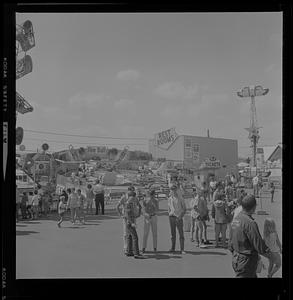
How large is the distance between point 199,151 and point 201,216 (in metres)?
0.45

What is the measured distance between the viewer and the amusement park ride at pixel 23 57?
3.03 metres

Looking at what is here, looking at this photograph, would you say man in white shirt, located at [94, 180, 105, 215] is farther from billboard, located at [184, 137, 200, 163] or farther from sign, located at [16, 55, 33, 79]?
sign, located at [16, 55, 33, 79]

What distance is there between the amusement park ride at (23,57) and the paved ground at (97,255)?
67cm

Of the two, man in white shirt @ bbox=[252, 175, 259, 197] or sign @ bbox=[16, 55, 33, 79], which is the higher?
sign @ bbox=[16, 55, 33, 79]

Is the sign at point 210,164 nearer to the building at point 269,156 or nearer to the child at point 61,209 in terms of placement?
the building at point 269,156

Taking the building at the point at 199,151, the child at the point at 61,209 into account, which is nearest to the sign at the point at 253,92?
the building at the point at 199,151

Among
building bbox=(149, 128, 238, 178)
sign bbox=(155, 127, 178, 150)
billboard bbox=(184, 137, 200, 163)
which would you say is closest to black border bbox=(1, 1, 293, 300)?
building bbox=(149, 128, 238, 178)

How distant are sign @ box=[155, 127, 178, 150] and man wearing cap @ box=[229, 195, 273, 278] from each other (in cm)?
65

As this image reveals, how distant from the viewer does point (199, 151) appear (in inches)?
121

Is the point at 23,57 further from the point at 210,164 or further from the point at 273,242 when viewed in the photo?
the point at 273,242

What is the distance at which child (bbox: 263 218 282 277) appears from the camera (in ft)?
10.1
